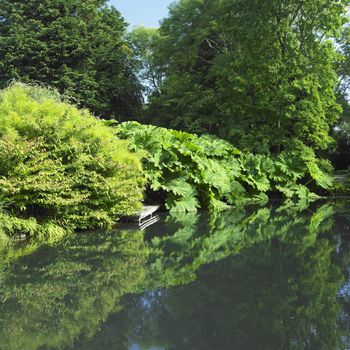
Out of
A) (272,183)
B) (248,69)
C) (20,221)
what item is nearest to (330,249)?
(20,221)

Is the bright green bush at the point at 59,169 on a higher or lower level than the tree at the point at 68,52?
lower

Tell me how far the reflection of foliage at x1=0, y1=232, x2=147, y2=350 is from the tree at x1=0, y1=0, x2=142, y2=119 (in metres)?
14.1

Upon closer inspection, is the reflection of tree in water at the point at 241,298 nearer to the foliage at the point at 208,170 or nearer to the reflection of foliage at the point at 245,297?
the reflection of foliage at the point at 245,297

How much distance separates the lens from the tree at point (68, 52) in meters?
20.7

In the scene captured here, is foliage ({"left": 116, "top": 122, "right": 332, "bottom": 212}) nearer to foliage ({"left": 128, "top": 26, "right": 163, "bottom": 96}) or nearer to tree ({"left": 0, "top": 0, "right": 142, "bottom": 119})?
tree ({"left": 0, "top": 0, "right": 142, "bottom": 119})

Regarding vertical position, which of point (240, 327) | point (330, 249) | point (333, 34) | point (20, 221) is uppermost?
point (333, 34)

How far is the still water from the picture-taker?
3.14 meters

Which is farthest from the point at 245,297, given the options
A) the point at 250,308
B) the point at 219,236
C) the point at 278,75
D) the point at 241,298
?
the point at 278,75

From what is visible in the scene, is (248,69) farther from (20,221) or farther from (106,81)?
(20,221)

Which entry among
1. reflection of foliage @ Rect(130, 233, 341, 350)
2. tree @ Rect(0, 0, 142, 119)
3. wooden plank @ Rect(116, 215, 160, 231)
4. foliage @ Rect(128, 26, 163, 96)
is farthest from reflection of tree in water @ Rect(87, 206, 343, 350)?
foliage @ Rect(128, 26, 163, 96)

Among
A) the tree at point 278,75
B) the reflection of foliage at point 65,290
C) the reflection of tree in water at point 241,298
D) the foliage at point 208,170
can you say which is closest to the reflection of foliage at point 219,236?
the reflection of tree in water at point 241,298

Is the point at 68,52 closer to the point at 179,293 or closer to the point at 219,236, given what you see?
the point at 219,236

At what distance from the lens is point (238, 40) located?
63.8 feet

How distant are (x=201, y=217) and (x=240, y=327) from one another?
24.2 feet
